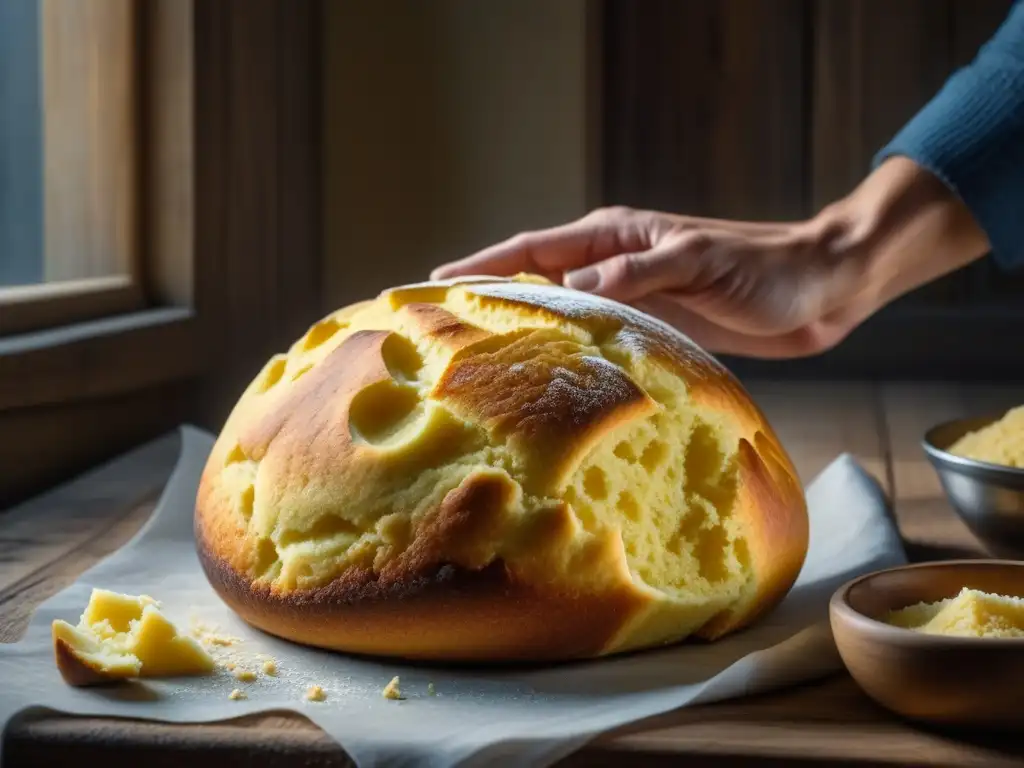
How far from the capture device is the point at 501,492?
829mm

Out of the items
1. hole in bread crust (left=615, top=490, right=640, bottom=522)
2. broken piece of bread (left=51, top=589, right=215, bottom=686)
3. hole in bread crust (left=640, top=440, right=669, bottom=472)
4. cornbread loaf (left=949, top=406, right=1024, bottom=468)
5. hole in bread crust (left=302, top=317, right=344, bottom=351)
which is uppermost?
hole in bread crust (left=302, top=317, right=344, bottom=351)

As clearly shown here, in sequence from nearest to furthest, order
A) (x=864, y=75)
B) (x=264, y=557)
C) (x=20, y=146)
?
(x=264, y=557) < (x=20, y=146) < (x=864, y=75)

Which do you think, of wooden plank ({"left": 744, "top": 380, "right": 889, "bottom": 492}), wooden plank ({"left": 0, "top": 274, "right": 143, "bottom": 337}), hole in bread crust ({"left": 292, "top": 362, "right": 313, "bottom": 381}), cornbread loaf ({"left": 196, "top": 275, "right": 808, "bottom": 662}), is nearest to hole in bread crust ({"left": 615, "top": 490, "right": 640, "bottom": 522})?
cornbread loaf ({"left": 196, "top": 275, "right": 808, "bottom": 662})

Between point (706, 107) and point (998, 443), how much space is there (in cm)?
156

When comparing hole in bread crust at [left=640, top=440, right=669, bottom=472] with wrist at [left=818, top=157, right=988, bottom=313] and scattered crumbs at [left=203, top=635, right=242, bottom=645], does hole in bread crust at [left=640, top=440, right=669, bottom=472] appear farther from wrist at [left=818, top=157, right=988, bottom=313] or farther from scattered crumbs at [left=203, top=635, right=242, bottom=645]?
wrist at [left=818, top=157, right=988, bottom=313]

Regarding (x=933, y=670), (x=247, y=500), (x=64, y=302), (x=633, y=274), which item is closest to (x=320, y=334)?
(x=247, y=500)

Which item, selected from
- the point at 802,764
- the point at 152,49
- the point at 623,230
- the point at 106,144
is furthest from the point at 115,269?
the point at 802,764

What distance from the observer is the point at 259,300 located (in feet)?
7.18

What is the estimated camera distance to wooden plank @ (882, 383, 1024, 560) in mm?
1213

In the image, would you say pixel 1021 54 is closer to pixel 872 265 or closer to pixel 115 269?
pixel 872 265

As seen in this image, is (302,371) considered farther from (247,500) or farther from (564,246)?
(564,246)

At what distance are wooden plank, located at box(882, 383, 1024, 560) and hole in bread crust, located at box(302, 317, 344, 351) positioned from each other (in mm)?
539

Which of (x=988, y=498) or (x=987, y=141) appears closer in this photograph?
(x=988, y=498)

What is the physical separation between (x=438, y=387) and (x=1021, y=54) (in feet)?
2.97
